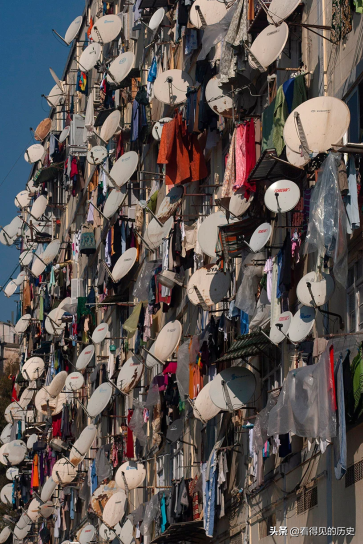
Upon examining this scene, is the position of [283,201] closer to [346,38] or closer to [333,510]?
[346,38]

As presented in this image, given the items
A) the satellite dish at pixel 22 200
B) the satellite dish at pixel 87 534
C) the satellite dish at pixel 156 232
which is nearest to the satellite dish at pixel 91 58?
the satellite dish at pixel 156 232

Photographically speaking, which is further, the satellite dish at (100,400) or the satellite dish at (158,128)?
the satellite dish at (100,400)

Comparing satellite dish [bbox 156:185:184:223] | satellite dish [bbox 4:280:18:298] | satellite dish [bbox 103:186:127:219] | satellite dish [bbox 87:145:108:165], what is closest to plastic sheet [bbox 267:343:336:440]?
satellite dish [bbox 156:185:184:223]

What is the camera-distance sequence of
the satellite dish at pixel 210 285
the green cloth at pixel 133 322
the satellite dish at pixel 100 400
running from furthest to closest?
the satellite dish at pixel 100 400
the green cloth at pixel 133 322
the satellite dish at pixel 210 285

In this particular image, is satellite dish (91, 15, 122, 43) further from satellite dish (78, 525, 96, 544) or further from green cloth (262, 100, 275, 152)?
green cloth (262, 100, 275, 152)

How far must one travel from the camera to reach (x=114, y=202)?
36906 millimetres

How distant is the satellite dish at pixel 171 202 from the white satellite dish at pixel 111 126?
8.99 metres

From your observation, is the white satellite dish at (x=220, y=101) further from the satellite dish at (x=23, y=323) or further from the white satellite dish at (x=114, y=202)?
the satellite dish at (x=23, y=323)

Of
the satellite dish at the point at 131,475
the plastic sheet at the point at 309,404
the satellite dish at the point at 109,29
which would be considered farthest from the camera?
the satellite dish at the point at 109,29

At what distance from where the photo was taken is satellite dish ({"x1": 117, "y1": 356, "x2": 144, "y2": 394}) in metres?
32.1

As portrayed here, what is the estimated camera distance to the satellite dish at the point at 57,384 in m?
46.6

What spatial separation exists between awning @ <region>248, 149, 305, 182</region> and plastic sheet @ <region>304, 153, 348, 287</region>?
2478mm

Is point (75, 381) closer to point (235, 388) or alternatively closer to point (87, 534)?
point (87, 534)

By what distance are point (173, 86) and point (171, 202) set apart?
2.94 metres
